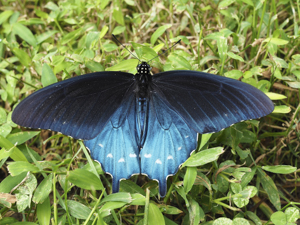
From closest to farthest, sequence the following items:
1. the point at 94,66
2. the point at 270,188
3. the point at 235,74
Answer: the point at 270,188
the point at 235,74
the point at 94,66

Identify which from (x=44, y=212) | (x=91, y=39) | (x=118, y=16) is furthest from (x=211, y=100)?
(x=118, y=16)

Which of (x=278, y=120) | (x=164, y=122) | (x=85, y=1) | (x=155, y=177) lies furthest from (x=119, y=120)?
(x=85, y=1)

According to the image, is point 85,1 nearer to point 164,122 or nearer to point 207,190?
point 164,122

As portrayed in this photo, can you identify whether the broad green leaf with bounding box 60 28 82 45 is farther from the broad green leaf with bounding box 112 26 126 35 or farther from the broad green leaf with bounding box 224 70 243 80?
the broad green leaf with bounding box 224 70 243 80

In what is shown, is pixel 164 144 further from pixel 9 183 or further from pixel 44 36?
pixel 44 36

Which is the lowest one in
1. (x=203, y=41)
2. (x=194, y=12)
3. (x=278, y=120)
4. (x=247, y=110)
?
(x=278, y=120)

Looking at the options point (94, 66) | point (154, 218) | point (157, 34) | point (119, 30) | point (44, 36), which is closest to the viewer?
point (154, 218)

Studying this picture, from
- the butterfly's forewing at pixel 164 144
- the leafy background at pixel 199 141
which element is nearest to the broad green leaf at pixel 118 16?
the leafy background at pixel 199 141
